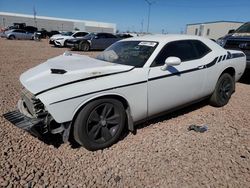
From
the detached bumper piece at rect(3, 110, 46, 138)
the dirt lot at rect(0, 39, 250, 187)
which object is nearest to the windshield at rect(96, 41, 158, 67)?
the dirt lot at rect(0, 39, 250, 187)

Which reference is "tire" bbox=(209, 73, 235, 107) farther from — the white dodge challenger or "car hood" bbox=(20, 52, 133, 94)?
"car hood" bbox=(20, 52, 133, 94)

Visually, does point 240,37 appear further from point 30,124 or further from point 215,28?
point 215,28

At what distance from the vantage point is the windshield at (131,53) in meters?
3.73

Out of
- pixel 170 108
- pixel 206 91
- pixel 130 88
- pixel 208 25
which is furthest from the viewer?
pixel 208 25

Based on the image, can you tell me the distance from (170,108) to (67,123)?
1.83 meters

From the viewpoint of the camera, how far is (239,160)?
3.19 meters

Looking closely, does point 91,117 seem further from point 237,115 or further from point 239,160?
point 237,115

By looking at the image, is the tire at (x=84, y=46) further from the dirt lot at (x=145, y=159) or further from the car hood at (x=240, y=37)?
the dirt lot at (x=145, y=159)

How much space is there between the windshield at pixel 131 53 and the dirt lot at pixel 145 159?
1168 mm

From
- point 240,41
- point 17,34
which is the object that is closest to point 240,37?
point 240,41

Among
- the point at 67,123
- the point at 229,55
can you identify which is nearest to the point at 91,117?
the point at 67,123

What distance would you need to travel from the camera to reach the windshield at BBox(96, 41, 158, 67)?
3.73m

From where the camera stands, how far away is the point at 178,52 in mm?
4109

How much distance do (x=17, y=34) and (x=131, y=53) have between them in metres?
29.8
